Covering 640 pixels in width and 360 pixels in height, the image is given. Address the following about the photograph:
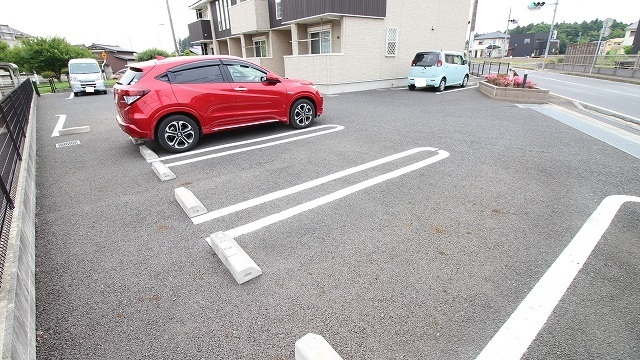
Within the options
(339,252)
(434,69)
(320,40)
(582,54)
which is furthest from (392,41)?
(582,54)

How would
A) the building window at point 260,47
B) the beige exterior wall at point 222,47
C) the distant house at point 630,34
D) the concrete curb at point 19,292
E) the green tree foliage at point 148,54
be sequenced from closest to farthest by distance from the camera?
the concrete curb at point 19,292 < the building window at point 260,47 < the beige exterior wall at point 222,47 < the green tree foliage at point 148,54 < the distant house at point 630,34

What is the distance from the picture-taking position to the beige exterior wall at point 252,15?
15.9 m

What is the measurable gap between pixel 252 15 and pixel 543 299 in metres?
17.5

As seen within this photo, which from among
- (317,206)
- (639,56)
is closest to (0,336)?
(317,206)

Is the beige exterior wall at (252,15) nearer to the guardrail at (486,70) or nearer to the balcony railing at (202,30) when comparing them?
the balcony railing at (202,30)

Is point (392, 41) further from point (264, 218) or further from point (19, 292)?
point (19, 292)

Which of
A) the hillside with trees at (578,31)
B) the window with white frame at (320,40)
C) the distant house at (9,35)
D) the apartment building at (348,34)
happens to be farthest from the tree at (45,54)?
the hillside with trees at (578,31)

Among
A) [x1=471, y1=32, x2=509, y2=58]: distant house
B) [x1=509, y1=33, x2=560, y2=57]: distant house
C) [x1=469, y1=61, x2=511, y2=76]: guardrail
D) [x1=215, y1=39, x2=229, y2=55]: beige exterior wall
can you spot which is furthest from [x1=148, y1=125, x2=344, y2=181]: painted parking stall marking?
[x1=471, y1=32, x2=509, y2=58]: distant house

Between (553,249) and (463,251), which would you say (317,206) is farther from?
(553,249)

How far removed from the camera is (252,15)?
16.1 meters

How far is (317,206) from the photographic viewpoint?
354 cm

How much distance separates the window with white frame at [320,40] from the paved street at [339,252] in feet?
32.1

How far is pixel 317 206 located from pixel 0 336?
258cm

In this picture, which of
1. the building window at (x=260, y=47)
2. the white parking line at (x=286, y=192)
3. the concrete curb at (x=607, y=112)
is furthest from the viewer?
the building window at (x=260, y=47)
